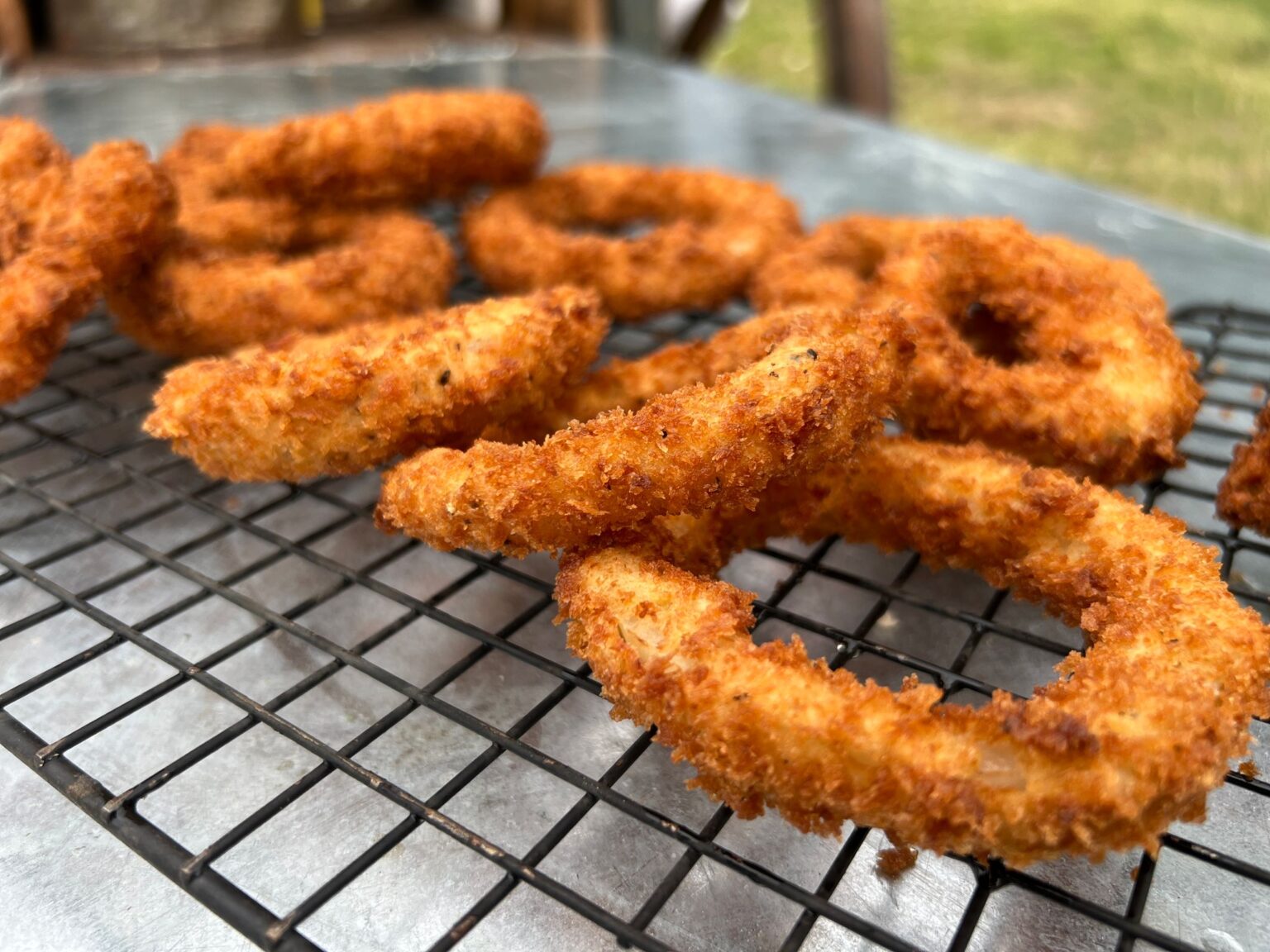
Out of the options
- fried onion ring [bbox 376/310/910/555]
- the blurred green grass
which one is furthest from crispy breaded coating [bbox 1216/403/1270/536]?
the blurred green grass

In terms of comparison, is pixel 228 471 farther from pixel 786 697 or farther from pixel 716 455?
pixel 786 697

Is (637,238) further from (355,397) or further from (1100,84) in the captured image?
(1100,84)

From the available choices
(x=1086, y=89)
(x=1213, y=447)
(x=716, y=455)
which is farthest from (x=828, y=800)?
(x=1086, y=89)

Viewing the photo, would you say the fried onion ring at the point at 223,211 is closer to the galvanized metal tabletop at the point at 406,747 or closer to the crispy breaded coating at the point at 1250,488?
the galvanized metal tabletop at the point at 406,747

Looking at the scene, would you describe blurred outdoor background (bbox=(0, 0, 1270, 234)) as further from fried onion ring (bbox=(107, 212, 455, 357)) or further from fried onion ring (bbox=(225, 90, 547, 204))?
fried onion ring (bbox=(107, 212, 455, 357))

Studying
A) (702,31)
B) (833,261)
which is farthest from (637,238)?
(702,31)
